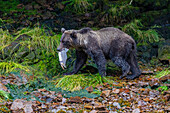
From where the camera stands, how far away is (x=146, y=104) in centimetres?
441

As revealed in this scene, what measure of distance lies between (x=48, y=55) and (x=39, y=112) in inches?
122

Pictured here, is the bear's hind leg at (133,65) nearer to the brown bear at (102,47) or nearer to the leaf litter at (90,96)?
the brown bear at (102,47)

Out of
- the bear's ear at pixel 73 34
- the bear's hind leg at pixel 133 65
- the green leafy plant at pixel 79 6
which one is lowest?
the bear's hind leg at pixel 133 65

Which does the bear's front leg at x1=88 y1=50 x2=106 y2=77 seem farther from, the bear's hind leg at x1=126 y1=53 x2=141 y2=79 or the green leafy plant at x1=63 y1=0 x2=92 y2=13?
the green leafy plant at x1=63 y1=0 x2=92 y2=13

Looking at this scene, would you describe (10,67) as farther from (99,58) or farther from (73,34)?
(99,58)

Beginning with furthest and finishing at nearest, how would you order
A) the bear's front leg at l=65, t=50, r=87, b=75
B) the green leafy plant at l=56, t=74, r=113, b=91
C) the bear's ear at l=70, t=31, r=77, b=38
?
1. the bear's front leg at l=65, t=50, r=87, b=75
2. the bear's ear at l=70, t=31, r=77, b=38
3. the green leafy plant at l=56, t=74, r=113, b=91

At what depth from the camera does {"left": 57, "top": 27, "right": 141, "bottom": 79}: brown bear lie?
592 centimetres

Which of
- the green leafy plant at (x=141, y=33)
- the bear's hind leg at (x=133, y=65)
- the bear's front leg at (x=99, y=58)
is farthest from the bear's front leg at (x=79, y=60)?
the green leafy plant at (x=141, y=33)

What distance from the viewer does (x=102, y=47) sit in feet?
20.1

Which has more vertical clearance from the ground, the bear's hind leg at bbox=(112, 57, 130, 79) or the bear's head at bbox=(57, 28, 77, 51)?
the bear's head at bbox=(57, 28, 77, 51)

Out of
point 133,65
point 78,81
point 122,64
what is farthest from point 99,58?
point 133,65

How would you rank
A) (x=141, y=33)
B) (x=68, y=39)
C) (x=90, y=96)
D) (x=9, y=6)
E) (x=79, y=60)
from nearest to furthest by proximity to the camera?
(x=90, y=96) → (x=68, y=39) → (x=79, y=60) → (x=141, y=33) → (x=9, y=6)

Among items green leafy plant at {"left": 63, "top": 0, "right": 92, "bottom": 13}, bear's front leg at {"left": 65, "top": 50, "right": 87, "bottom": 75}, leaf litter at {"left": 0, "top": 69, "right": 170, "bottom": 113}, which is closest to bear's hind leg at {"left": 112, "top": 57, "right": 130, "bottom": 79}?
leaf litter at {"left": 0, "top": 69, "right": 170, "bottom": 113}

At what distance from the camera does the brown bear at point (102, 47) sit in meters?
5.92
